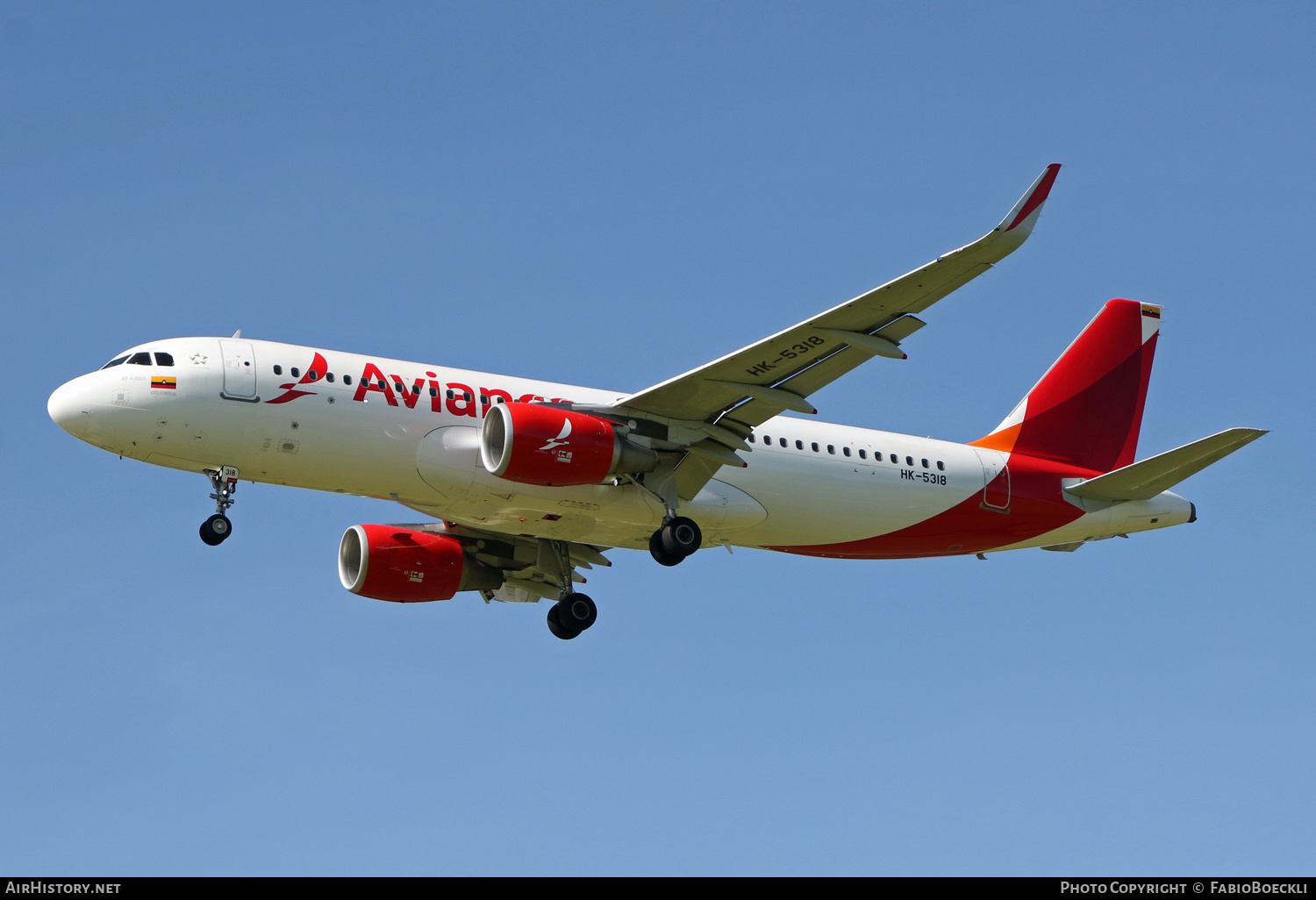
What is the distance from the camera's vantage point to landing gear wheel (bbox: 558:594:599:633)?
33406 mm

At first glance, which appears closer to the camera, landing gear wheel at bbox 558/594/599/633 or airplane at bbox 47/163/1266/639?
airplane at bbox 47/163/1266/639

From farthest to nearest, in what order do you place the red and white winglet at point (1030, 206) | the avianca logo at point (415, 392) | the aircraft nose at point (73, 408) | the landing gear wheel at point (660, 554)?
the landing gear wheel at point (660, 554) → the avianca logo at point (415, 392) → the aircraft nose at point (73, 408) → the red and white winglet at point (1030, 206)

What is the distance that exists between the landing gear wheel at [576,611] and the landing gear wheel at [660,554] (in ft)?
13.9

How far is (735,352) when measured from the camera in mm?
27344

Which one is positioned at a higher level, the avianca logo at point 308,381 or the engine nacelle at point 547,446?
the avianca logo at point 308,381

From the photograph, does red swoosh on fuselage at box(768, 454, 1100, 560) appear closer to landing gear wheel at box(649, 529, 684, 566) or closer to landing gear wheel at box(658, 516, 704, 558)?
landing gear wheel at box(658, 516, 704, 558)

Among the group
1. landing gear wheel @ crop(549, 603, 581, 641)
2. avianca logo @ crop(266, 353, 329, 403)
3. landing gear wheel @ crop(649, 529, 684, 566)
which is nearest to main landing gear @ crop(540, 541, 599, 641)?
landing gear wheel @ crop(549, 603, 581, 641)

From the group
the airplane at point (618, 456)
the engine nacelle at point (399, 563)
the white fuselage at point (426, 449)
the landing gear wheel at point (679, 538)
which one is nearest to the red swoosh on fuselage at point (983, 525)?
the airplane at point (618, 456)

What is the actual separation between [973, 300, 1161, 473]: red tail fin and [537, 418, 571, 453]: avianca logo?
38.8ft

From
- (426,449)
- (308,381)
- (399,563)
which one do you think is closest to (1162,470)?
(426,449)

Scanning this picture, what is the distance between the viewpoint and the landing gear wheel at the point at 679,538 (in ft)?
96.5

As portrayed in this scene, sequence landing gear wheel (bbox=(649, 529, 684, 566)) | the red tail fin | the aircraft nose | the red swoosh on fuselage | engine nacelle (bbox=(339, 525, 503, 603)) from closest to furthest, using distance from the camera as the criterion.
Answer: the aircraft nose
landing gear wheel (bbox=(649, 529, 684, 566))
the red swoosh on fuselage
engine nacelle (bbox=(339, 525, 503, 603))
the red tail fin

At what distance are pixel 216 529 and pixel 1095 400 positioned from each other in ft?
69.5

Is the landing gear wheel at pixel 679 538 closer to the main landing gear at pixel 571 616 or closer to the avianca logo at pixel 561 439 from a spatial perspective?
the avianca logo at pixel 561 439
